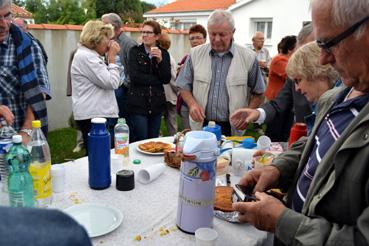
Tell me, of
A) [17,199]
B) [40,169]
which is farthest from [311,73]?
[17,199]

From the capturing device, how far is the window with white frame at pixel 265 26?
1650cm

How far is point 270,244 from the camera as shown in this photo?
Answer: 65.7 inches

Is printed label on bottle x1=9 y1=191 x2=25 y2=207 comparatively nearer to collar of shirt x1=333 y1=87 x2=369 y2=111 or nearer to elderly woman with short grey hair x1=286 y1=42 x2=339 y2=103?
collar of shirt x1=333 y1=87 x2=369 y2=111

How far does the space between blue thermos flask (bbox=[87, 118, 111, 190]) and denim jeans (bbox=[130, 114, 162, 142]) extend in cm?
A: 241

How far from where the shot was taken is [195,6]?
20.4 meters

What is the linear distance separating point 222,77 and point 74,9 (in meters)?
18.8

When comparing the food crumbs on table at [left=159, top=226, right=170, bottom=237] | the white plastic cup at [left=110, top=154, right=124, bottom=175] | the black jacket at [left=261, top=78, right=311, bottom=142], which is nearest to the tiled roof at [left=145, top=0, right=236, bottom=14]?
the black jacket at [left=261, top=78, right=311, bottom=142]

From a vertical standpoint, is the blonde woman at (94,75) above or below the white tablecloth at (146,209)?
above

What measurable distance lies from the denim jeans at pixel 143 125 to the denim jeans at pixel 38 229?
3821 mm

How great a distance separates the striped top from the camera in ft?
4.01

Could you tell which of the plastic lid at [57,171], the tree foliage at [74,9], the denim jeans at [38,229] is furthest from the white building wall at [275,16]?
the denim jeans at [38,229]

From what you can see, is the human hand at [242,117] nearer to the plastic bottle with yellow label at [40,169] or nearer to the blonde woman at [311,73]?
the blonde woman at [311,73]

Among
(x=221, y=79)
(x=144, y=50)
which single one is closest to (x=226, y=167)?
(x=221, y=79)

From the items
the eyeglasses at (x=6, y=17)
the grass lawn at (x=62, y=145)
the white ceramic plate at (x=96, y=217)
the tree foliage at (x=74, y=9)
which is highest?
the tree foliage at (x=74, y=9)
